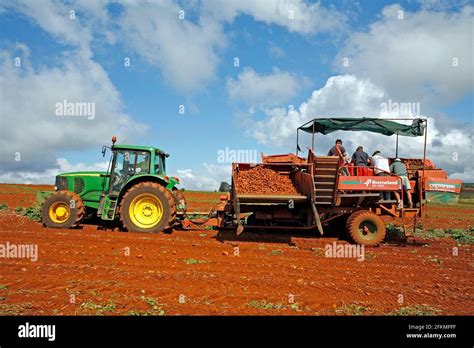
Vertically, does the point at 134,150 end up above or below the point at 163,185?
above

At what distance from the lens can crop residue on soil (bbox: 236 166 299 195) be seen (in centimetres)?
929

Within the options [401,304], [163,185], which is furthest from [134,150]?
[401,304]

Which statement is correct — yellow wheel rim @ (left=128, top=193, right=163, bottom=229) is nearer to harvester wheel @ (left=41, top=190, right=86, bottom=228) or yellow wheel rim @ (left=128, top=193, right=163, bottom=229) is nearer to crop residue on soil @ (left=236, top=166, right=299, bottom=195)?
harvester wheel @ (left=41, top=190, right=86, bottom=228)

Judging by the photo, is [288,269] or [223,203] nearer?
[288,269]

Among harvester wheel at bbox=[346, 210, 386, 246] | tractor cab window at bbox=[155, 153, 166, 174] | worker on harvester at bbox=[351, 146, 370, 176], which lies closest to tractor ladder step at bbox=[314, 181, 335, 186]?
harvester wheel at bbox=[346, 210, 386, 246]

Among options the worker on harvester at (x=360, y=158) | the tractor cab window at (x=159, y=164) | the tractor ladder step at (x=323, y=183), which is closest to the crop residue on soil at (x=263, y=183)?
the tractor ladder step at (x=323, y=183)

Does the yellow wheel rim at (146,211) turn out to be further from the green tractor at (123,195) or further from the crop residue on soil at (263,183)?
the crop residue on soil at (263,183)

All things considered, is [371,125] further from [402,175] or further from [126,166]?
[126,166]

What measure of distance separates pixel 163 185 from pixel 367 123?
590 centimetres

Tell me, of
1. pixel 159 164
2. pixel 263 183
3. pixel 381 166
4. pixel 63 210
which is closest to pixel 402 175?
pixel 381 166

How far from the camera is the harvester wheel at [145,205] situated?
980cm
